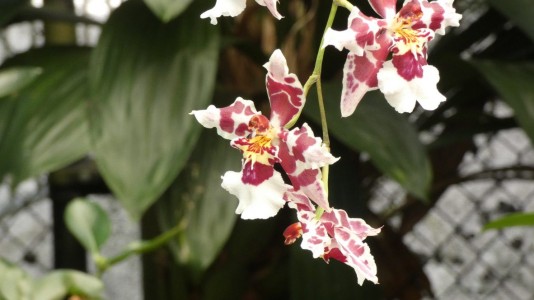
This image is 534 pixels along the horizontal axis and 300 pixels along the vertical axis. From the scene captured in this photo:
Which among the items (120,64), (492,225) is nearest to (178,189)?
(120,64)

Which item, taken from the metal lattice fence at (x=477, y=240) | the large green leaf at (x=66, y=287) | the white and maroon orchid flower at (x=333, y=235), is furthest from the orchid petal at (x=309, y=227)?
the metal lattice fence at (x=477, y=240)

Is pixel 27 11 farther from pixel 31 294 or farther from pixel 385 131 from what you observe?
pixel 31 294

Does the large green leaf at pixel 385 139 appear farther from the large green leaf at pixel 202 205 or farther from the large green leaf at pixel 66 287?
the large green leaf at pixel 66 287

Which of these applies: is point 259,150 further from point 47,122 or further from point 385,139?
point 47,122

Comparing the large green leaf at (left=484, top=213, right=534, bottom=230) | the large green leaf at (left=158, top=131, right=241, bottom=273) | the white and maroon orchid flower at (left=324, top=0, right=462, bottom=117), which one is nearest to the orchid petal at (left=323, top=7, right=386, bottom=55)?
the white and maroon orchid flower at (left=324, top=0, right=462, bottom=117)

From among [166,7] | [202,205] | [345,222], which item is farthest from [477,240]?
[345,222]
